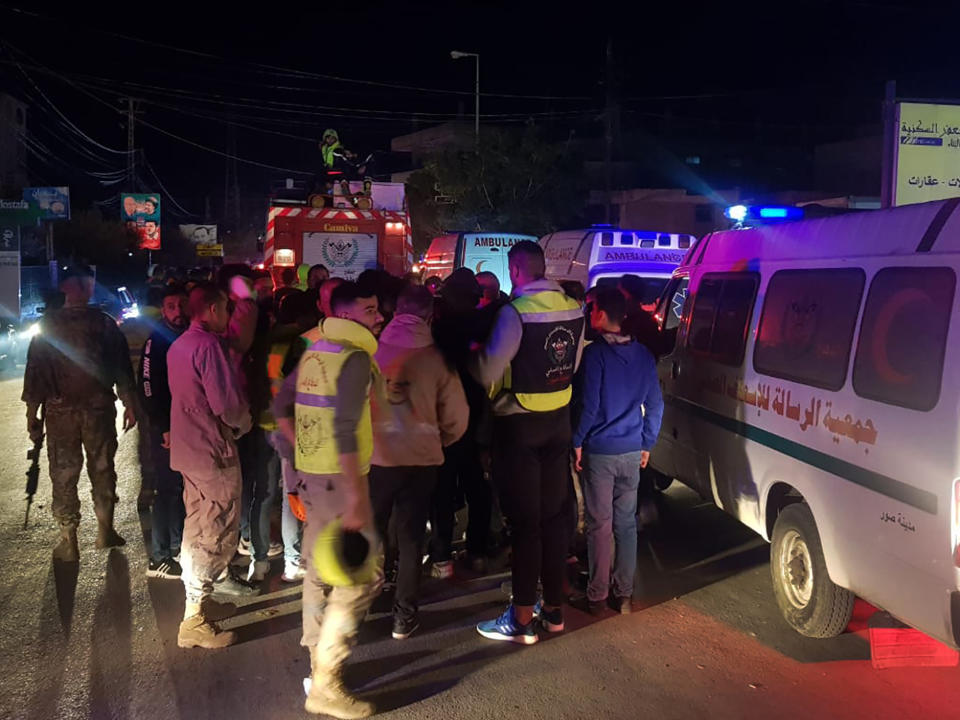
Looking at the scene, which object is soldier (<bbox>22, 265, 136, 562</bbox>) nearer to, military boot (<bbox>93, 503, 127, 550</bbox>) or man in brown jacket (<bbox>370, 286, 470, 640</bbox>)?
military boot (<bbox>93, 503, 127, 550</bbox>)

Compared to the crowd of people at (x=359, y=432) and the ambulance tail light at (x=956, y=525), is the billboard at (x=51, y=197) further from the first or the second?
the ambulance tail light at (x=956, y=525)

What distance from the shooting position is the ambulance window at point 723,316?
540 centimetres

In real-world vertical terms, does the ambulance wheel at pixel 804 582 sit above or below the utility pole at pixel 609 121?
below

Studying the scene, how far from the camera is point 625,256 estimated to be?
12344mm

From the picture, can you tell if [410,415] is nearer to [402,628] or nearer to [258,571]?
[402,628]

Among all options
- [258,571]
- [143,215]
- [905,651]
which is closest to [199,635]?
[258,571]

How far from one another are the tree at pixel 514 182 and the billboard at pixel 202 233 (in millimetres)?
36352

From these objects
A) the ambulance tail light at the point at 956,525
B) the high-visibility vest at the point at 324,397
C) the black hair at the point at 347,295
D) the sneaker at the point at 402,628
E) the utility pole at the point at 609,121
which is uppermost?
the utility pole at the point at 609,121

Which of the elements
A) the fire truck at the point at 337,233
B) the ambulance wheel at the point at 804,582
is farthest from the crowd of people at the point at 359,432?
the fire truck at the point at 337,233

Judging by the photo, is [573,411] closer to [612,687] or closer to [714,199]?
[612,687]

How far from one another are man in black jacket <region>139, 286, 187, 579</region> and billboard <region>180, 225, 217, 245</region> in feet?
196

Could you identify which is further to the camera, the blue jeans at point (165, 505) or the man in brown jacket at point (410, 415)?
the blue jeans at point (165, 505)

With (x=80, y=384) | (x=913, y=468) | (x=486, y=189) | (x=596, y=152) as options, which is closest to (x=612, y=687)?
(x=913, y=468)

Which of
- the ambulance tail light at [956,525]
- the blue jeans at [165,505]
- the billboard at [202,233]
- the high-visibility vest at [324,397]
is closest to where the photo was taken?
the ambulance tail light at [956,525]
